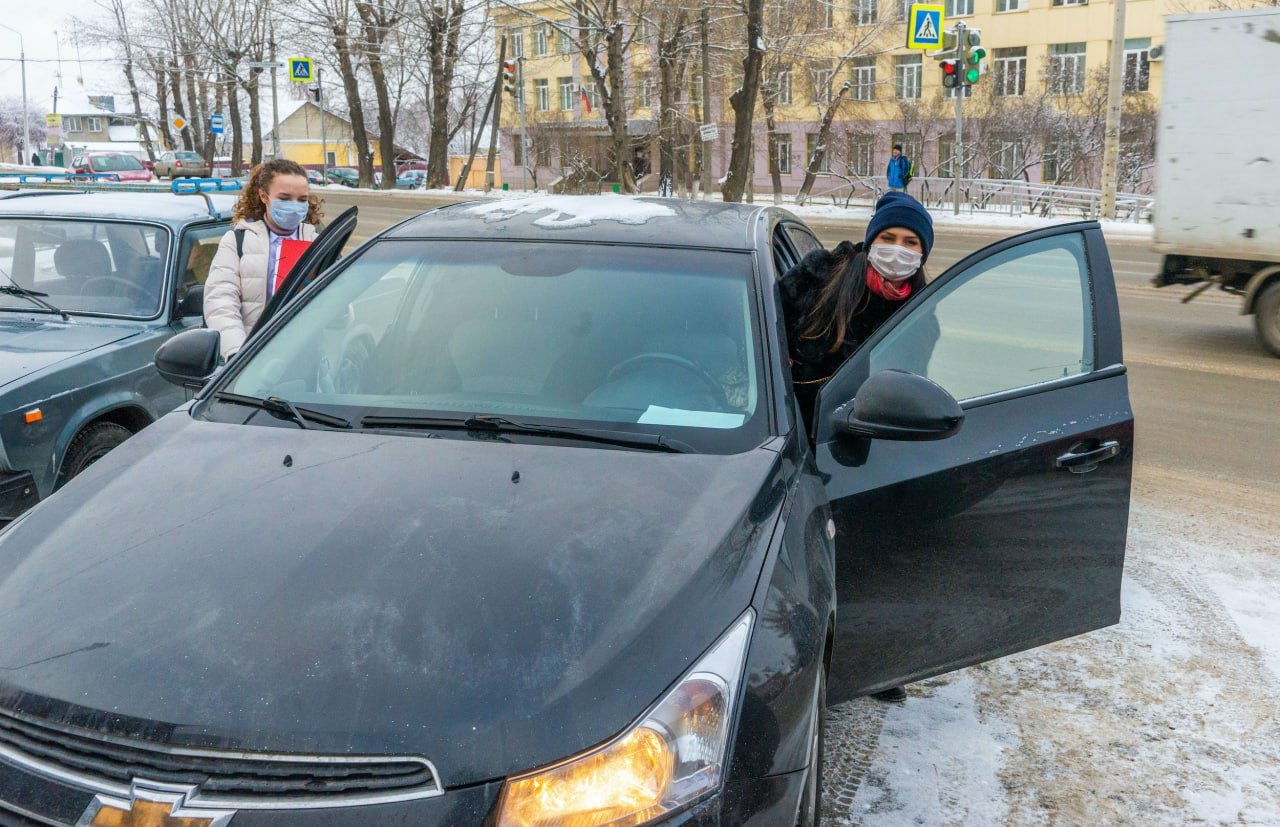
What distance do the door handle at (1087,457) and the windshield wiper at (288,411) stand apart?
196 centimetres

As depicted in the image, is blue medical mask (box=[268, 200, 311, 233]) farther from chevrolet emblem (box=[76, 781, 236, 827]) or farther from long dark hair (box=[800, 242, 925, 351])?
chevrolet emblem (box=[76, 781, 236, 827])

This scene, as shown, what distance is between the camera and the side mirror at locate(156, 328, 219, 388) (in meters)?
3.65

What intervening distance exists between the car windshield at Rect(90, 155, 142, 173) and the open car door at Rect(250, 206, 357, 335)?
45.9m

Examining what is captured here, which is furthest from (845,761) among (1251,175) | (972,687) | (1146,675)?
(1251,175)

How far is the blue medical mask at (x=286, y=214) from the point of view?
553 centimetres

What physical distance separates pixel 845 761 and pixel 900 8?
144 feet

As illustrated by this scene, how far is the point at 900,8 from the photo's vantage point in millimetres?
43469

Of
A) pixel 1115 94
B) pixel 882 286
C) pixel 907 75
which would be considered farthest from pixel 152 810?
pixel 907 75

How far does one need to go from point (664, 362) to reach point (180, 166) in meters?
53.7

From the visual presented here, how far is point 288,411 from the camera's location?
3.09 meters

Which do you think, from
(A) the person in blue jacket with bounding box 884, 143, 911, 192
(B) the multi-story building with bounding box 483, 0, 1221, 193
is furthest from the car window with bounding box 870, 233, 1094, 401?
(B) the multi-story building with bounding box 483, 0, 1221, 193

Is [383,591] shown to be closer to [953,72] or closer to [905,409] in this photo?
[905,409]

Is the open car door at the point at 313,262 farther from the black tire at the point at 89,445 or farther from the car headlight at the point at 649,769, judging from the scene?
the car headlight at the point at 649,769

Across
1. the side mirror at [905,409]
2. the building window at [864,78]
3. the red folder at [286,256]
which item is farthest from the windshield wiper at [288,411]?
the building window at [864,78]
